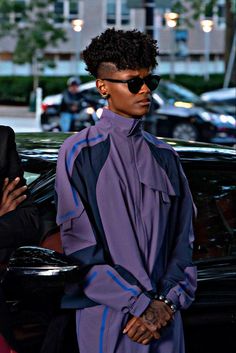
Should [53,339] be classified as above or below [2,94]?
above

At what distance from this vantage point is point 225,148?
4688mm

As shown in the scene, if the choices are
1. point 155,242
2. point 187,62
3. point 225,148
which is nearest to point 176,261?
point 155,242

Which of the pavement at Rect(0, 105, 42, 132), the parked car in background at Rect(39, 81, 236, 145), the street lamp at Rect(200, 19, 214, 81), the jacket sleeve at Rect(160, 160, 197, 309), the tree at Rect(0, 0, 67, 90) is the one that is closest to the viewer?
the jacket sleeve at Rect(160, 160, 197, 309)

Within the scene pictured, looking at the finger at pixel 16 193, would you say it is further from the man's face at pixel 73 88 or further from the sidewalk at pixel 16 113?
the sidewalk at pixel 16 113

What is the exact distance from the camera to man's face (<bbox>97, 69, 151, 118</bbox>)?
10.2 ft

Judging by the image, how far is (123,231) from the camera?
2.98 m

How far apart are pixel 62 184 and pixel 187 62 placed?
58698mm

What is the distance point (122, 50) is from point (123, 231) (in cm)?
62

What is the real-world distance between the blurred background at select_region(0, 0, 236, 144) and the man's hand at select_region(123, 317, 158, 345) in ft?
31.1

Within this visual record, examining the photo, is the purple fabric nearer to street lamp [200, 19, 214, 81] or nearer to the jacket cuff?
the jacket cuff

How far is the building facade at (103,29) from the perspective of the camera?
189 ft

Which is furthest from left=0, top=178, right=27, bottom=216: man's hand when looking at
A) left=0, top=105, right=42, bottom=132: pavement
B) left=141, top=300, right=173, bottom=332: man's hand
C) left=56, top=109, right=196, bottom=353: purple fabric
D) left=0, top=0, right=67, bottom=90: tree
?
left=0, top=0, right=67, bottom=90: tree

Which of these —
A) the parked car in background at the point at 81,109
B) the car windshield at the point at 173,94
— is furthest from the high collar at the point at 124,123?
the car windshield at the point at 173,94

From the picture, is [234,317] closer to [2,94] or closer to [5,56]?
[2,94]
